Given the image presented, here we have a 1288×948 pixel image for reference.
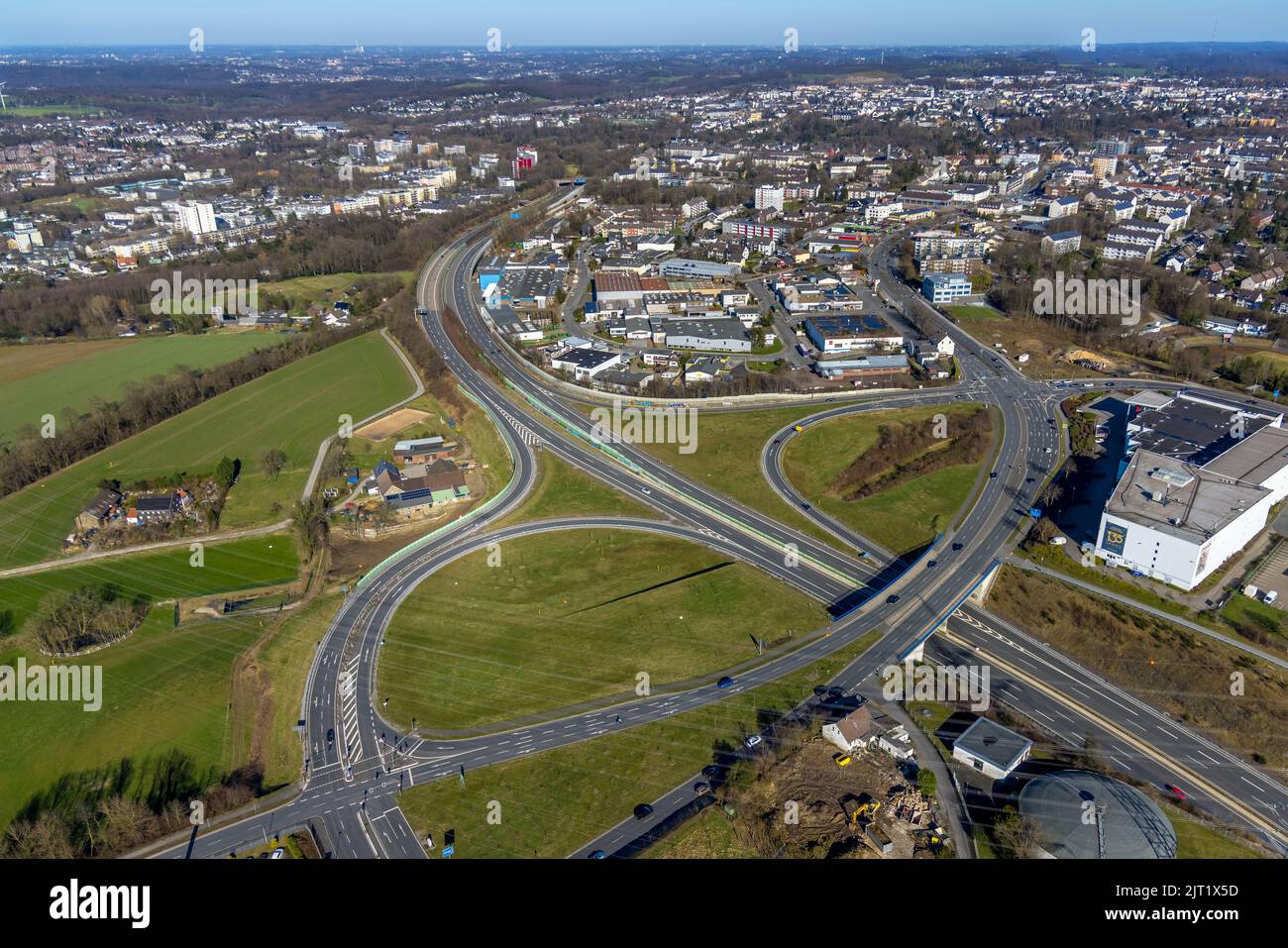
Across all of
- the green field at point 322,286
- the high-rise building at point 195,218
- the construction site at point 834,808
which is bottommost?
the construction site at point 834,808

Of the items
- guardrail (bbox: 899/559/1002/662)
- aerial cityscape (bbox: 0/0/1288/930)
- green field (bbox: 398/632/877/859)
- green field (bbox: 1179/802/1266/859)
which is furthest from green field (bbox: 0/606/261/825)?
green field (bbox: 1179/802/1266/859)

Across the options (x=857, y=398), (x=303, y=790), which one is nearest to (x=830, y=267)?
(x=857, y=398)

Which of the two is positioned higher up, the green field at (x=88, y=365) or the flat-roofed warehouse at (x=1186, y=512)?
the green field at (x=88, y=365)

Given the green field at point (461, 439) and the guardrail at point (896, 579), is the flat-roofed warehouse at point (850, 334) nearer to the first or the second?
the guardrail at point (896, 579)

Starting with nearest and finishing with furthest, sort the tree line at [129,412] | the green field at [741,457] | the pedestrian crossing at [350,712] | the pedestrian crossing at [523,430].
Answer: the pedestrian crossing at [350,712], the green field at [741,457], the tree line at [129,412], the pedestrian crossing at [523,430]

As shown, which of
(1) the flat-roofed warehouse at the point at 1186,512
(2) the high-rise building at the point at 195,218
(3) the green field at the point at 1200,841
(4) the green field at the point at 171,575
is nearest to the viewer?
(3) the green field at the point at 1200,841

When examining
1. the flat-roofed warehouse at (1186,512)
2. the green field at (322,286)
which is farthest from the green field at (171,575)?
the green field at (322,286)
